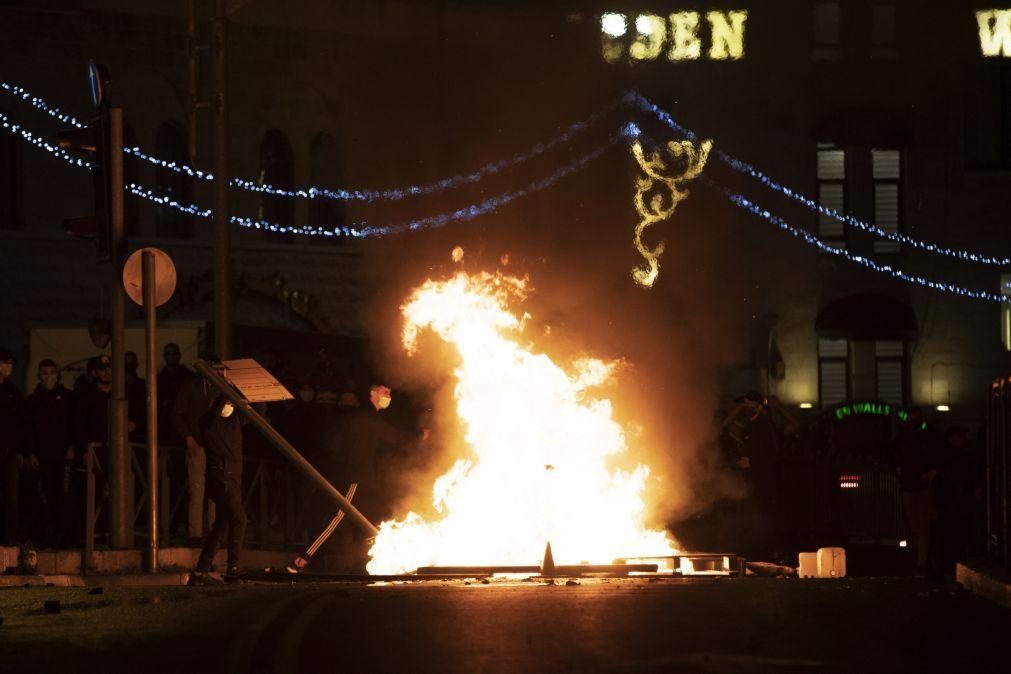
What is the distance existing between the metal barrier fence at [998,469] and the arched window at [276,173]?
63.9ft

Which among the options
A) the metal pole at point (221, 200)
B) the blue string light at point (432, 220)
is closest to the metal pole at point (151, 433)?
the metal pole at point (221, 200)

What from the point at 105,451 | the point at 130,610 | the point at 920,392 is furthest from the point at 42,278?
the point at 130,610

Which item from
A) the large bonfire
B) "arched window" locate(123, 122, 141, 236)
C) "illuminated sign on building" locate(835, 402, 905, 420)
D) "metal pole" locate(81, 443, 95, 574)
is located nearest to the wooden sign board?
"metal pole" locate(81, 443, 95, 574)

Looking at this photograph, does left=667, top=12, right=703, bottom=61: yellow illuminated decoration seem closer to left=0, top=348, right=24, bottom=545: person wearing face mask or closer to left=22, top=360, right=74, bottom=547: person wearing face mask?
left=22, top=360, right=74, bottom=547: person wearing face mask

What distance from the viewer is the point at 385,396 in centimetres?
1905

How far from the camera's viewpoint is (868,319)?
35.5 meters

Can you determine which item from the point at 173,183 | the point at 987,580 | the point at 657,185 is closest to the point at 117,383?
the point at 987,580

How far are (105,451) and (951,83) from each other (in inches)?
900

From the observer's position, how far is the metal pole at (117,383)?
1691cm

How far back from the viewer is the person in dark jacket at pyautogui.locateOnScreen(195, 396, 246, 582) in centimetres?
1638

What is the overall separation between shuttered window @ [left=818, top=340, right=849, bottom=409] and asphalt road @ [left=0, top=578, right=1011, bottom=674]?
73.9ft

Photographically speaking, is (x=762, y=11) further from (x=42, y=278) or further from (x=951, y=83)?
(x=42, y=278)

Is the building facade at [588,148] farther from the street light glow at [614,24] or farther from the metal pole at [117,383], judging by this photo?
the metal pole at [117,383]

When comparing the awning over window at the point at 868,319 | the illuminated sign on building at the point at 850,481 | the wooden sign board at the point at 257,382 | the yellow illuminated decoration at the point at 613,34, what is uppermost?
the yellow illuminated decoration at the point at 613,34
